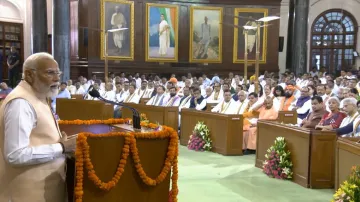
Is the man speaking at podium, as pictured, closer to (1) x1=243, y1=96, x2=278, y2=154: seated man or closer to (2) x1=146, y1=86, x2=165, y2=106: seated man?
(1) x1=243, y1=96, x2=278, y2=154: seated man

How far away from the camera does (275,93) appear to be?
37.8ft

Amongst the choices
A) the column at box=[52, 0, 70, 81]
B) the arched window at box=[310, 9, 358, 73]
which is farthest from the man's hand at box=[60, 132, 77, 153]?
the arched window at box=[310, 9, 358, 73]

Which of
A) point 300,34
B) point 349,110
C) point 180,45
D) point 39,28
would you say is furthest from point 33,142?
point 180,45

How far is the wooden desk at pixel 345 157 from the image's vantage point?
201 inches

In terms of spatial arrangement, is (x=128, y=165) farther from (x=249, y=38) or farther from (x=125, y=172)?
(x=249, y=38)

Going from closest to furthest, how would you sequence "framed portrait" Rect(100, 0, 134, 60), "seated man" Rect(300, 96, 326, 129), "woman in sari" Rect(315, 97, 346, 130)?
1. "woman in sari" Rect(315, 97, 346, 130)
2. "seated man" Rect(300, 96, 326, 129)
3. "framed portrait" Rect(100, 0, 134, 60)

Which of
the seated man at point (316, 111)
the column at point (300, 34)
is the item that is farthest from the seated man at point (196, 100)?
the column at point (300, 34)

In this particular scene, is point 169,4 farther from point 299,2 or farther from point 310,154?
point 310,154

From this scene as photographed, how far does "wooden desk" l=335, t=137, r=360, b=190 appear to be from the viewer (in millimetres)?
5106

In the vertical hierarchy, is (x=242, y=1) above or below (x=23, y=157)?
above

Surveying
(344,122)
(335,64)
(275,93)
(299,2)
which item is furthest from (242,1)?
(344,122)

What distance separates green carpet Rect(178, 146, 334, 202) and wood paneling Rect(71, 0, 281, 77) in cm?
1205

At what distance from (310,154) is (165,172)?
158 inches

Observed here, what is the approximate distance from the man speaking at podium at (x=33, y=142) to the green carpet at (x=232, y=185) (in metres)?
3.33
